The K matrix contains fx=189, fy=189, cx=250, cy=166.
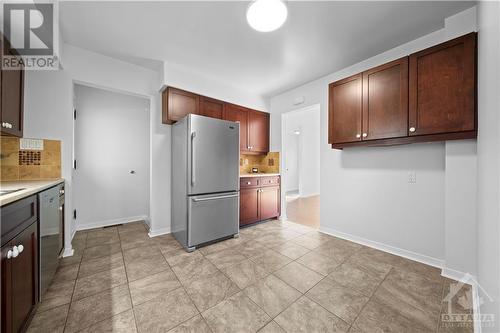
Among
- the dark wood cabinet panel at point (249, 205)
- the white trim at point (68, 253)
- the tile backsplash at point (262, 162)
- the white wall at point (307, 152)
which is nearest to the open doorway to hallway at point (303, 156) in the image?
the white wall at point (307, 152)

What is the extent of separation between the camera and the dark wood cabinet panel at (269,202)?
3.55m

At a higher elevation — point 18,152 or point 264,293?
point 18,152

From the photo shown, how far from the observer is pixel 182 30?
205 centimetres

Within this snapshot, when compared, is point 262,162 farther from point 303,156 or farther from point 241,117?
point 303,156

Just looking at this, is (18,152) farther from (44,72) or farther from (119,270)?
(119,270)

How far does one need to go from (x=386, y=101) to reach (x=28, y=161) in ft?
13.1

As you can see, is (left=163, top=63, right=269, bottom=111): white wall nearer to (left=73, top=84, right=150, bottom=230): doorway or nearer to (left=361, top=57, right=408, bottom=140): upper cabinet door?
(left=73, top=84, right=150, bottom=230): doorway

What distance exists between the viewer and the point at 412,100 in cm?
195

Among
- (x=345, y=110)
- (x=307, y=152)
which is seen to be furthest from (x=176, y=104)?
(x=307, y=152)

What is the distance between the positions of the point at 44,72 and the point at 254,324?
3330 millimetres

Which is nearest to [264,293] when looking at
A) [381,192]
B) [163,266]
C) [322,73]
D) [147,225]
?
[163,266]

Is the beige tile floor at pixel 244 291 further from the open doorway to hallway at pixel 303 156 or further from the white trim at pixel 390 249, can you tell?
the open doorway to hallway at pixel 303 156

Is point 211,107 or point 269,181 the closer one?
point 211,107

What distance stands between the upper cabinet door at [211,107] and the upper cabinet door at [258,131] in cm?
67
